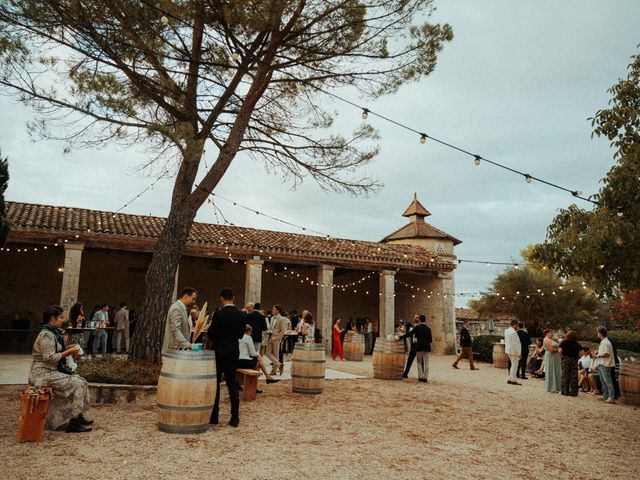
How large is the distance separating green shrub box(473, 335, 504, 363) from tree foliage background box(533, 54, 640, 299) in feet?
33.3

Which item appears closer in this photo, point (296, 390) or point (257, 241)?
point (296, 390)

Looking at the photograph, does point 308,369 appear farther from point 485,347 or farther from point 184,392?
point 485,347

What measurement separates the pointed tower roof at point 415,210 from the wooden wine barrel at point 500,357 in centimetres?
1064

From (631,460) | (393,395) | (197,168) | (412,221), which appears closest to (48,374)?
(197,168)

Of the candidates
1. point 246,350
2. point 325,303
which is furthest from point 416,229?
point 246,350

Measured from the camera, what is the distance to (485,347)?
1542 centimetres

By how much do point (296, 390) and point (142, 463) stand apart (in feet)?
11.8

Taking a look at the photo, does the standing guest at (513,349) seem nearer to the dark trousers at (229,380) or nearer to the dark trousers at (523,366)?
the dark trousers at (523,366)

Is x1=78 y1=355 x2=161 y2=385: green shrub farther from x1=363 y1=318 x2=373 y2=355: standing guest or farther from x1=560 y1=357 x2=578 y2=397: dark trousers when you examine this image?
x1=363 y1=318 x2=373 y2=355: standing guest

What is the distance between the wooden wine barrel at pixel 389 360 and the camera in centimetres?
909

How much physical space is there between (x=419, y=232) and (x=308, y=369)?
15.7m

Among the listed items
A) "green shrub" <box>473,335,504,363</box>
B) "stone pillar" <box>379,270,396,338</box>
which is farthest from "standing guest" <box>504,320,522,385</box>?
"stone pillar" <box>379,270,396,338</box>

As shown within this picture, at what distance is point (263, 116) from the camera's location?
9.01m

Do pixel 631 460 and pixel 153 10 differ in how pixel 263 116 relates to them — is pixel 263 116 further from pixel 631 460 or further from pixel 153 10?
pixel 631 460
